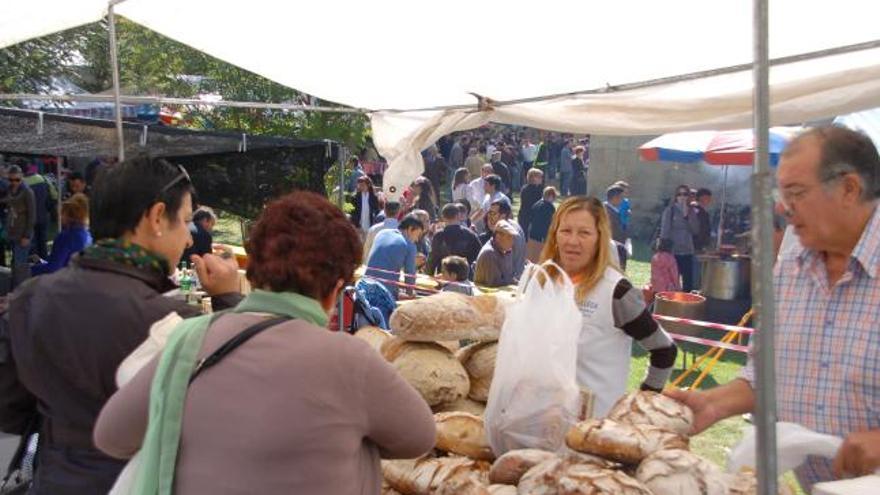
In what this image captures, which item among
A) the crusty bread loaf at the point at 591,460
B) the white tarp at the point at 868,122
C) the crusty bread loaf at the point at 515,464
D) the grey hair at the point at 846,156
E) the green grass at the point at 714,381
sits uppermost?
the white tarp at the point at 868,122

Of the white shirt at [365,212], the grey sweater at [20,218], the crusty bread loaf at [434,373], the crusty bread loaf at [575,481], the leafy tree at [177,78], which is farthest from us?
the white shirt at [365,212]

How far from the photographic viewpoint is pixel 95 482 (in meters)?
2.25

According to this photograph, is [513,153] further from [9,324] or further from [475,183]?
[9,324]

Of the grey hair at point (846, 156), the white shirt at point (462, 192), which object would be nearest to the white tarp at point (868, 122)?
the grey hair at point (846, 156)

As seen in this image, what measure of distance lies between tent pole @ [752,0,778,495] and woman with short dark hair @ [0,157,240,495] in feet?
4.20

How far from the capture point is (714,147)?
11.0m

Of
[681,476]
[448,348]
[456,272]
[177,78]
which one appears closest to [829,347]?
[681,476]

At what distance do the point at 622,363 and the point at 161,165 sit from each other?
6.24 feet

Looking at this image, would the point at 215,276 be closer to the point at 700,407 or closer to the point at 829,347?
the point at 700,407

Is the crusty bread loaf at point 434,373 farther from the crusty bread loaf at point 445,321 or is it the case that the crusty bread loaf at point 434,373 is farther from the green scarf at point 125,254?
the green scarf at point 125,254

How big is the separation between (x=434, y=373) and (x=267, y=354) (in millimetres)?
1119

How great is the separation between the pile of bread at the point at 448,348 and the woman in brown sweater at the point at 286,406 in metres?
0.93

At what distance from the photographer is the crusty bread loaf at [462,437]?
2.41m

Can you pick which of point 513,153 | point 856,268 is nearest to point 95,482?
point 856,268
